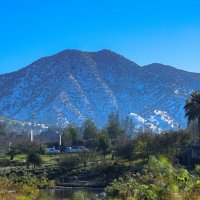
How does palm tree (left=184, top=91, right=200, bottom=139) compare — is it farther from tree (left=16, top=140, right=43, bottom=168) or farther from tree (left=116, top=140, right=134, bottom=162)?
tree (left=16, top=140, right=43, bottom=168)

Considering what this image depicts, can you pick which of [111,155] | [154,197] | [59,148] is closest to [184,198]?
[154,197]

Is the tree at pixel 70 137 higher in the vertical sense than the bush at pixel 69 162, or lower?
higher

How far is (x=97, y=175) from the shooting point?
7094 centimetres

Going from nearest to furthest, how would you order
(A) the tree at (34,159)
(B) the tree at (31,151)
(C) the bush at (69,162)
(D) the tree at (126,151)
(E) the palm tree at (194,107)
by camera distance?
(E) the palm tree at (194,107) → (D) the tree at (126,151) → (C) the bush at (69,162) → (A) the tree at (34,159) → (B) the tree at (31,151)

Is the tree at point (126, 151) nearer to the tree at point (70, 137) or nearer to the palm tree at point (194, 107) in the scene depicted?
the palm tree at point (194, 107)

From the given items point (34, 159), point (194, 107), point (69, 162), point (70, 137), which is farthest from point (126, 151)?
point (70, 137)

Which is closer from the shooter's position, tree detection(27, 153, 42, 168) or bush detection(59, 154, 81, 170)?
bush detection(59, 154, 81, 170)

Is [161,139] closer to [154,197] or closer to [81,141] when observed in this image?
[81,141]

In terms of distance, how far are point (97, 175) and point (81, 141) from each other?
45.0m

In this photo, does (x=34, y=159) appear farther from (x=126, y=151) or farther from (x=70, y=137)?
(x=70, y=137)

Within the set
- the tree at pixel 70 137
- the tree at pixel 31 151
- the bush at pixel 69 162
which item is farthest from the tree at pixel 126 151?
the tree at pixel 70 137

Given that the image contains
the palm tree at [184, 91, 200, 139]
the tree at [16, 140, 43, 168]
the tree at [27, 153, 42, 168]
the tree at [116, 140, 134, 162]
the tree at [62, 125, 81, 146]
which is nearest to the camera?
the palm tree at [184, 91, 200, 139]

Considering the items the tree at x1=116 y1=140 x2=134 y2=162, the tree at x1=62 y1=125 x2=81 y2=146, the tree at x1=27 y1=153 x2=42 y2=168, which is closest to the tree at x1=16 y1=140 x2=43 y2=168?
the tree at x1=27 y1=153 x2=42 y2=168

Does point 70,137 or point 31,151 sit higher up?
point 70,137
